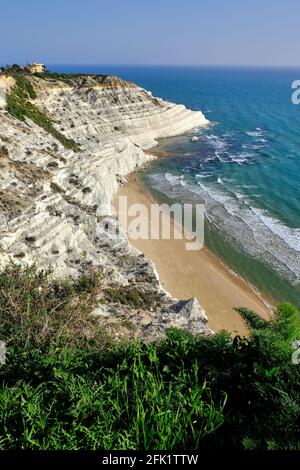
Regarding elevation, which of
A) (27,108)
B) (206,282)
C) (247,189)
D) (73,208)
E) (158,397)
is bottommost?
(206,282)

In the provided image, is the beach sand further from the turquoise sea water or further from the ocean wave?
the ocean wave

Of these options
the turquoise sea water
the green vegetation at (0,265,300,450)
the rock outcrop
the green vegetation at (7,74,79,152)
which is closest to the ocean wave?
the turquoise sea water

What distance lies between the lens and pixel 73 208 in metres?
27.3

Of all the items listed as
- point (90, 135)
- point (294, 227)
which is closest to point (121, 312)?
point (294, 227)

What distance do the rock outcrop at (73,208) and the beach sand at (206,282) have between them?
329 centimetres

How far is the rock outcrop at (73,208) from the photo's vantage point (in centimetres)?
2030

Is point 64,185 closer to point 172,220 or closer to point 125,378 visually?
point 172,220

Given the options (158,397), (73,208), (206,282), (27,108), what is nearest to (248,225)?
(206,282)
